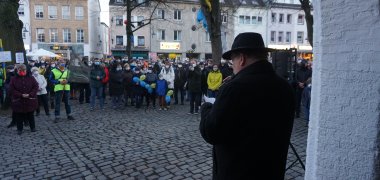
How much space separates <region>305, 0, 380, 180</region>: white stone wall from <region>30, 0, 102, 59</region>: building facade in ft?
149

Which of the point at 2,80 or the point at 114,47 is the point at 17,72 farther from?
the point at 114,47

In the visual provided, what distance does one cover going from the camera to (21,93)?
28.7ft

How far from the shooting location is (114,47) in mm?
47406

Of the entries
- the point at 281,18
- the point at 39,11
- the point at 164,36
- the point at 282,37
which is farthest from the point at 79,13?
the point at 282,37

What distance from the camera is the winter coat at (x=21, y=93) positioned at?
345 inches

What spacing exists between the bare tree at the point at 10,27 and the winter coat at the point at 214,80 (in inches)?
319

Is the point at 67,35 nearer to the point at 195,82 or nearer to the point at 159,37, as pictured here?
the point at 159,37

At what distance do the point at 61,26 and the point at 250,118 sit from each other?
48883mm

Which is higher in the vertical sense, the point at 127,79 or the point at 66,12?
the point at 66,12

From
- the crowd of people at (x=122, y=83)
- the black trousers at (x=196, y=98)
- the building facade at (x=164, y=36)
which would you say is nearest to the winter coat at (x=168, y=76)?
the crowd of people at (x=122, y=83)

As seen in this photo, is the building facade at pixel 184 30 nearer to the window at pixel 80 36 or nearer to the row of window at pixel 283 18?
the row of window at pixel 283 18

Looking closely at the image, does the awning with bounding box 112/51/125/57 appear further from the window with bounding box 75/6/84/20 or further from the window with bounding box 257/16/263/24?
the window with bounding box 257/16/263/24

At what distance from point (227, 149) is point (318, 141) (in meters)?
1.44

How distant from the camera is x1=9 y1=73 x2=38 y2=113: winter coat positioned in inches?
345
